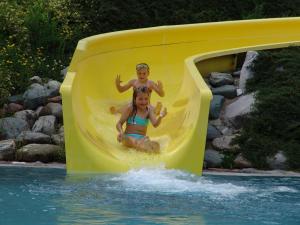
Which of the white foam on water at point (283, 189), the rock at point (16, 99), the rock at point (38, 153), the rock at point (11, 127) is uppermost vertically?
the rock at point (16, 99)

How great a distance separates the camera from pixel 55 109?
37.3 feet

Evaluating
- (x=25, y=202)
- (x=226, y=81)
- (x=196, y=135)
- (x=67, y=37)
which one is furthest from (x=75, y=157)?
(x=67, y=37)

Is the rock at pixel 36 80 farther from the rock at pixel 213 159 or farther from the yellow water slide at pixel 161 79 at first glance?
the rock at pixel 213 159

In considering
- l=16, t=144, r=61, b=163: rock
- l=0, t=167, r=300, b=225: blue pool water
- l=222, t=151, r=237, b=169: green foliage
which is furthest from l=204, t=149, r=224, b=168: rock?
l=16, t=144, r=61, b=163: rock

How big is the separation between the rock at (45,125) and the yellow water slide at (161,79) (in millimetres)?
716

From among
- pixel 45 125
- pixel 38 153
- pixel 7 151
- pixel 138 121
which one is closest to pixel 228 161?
pixel 138 121

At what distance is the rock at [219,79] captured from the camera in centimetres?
1213

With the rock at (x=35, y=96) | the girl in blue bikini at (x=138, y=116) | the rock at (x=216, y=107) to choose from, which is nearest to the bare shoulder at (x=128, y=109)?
the girl in blue bikini at (x=138, y=116)

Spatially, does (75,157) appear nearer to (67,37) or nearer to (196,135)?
(196,135)

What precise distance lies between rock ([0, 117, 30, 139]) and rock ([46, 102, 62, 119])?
512 millimetres

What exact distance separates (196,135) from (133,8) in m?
7.38

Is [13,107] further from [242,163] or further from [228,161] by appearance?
[242,163]

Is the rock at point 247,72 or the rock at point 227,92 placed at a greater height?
the rock at point 247,72

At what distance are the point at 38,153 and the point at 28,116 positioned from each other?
4.84 feet
